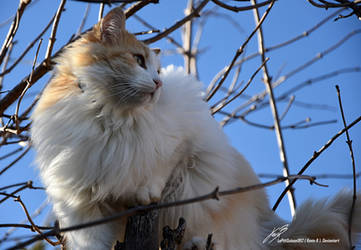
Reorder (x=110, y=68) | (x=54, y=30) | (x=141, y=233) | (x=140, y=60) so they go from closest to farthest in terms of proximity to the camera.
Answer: (x=141, y=233), (x=54, y=30), (x=110, y=68), (x=140, y=60)

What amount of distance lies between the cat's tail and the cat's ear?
4.74 ft

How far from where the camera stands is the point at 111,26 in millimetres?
2250

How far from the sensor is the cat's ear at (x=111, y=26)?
7.33 ft

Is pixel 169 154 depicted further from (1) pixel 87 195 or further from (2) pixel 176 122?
(1) pixel 87 195

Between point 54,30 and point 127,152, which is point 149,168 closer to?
point 127,152

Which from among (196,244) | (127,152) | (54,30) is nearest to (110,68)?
(54,30)

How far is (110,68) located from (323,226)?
1450mm

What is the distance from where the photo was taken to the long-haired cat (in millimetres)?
2076

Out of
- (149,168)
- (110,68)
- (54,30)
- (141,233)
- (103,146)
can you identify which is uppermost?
(54,30)

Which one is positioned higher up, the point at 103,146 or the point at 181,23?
the point at 181,23

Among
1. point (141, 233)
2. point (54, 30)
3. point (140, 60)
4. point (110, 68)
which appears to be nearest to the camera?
point (141, 233)

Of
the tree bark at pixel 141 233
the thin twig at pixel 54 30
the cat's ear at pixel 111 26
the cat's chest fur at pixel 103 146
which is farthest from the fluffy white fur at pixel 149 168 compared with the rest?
the cat's ear at pixel 111 26

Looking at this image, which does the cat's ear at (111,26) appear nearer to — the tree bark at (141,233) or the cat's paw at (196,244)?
the tree bark at (141,233)

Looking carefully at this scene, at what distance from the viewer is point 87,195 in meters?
2.12
